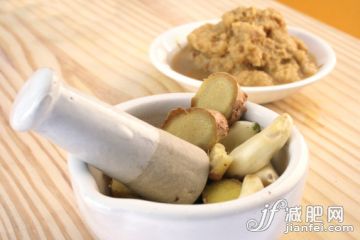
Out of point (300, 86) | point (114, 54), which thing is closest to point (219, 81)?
point (300, 86)

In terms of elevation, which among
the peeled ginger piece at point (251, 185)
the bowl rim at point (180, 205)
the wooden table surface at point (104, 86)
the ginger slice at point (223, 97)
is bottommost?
the wooden table surface at point (104, 86)

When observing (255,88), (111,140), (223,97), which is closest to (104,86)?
(255,88)

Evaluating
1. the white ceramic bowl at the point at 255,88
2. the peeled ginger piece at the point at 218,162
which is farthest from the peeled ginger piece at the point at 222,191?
the white ceramic bowl at the point at 255,88

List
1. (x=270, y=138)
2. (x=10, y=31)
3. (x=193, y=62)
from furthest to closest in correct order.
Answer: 1. (x=10, y=31)
2. (x=193, y=62)
3. (x=270, y=138)

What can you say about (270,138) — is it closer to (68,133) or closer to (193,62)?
(68,133)

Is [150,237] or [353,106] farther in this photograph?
[353,106]

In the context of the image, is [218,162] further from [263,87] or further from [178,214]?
[263,87]

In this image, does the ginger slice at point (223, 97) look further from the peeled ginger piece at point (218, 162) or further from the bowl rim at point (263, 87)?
the bowl rim at point (263, 87)
